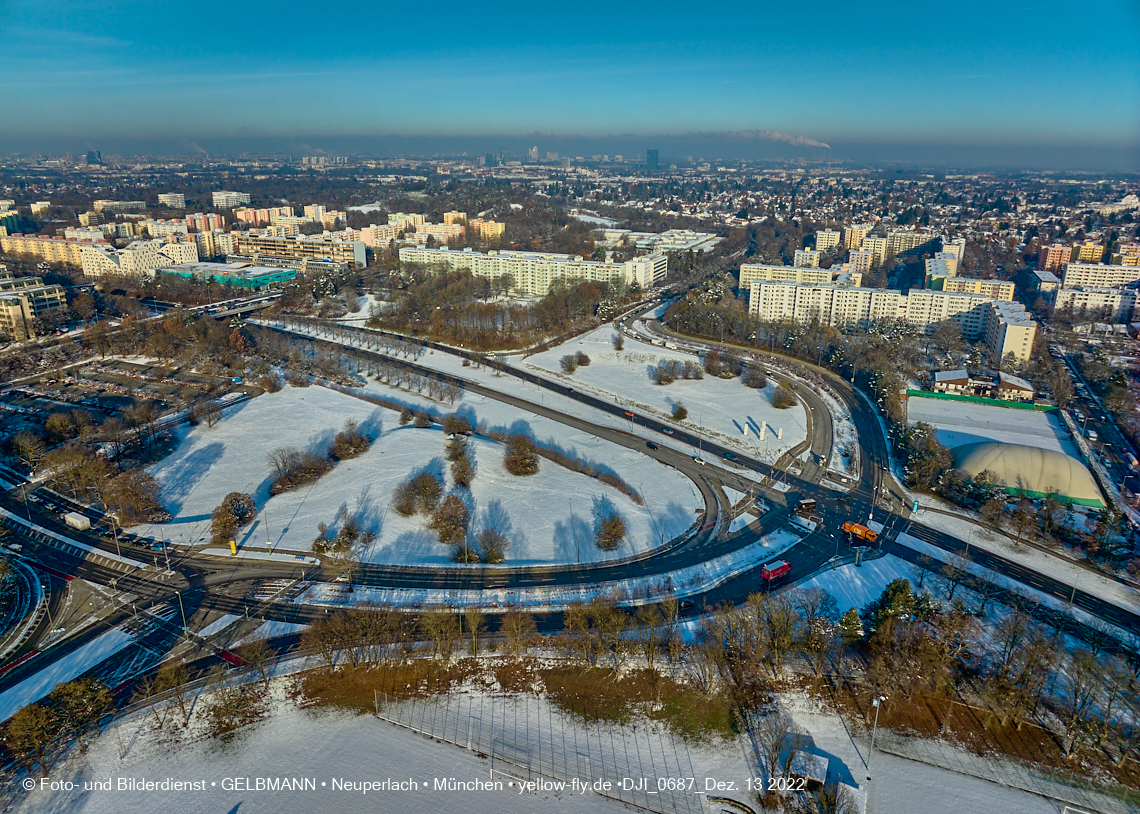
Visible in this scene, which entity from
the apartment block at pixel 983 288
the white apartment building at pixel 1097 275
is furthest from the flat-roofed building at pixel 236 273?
the white apartment building at pixel 1097 275

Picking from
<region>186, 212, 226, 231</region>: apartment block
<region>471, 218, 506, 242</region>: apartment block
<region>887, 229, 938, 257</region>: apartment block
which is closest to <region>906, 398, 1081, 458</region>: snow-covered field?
<region>887, 229, 938, 257</region>: apartment block

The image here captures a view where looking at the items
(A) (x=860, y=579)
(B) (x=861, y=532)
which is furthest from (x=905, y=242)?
(A) (x=860, y=579)

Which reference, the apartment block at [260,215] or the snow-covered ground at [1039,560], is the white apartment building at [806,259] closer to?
the snow-covered ground at [1039,560]

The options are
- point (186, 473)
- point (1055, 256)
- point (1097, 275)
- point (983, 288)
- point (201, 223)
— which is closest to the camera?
point (186, 473)

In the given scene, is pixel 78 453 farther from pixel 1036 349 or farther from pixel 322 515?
pixel 1036 349

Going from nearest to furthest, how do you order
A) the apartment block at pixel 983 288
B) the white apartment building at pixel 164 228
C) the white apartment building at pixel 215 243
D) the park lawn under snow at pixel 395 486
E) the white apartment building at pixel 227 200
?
the park lawn under snow at pixel 395 486 < the apartment block at pixel 983 288 < the white apartment building at pixel 215 243 < the white apartment building at pixel 164 228 < the white apartment building at pixel 227 200

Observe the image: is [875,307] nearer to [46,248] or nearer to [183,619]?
[183,619]

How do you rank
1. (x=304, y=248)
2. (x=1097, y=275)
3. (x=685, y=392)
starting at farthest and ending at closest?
(x=304, y=248) < (x=1097, y=275) < (x=685, y=392)
